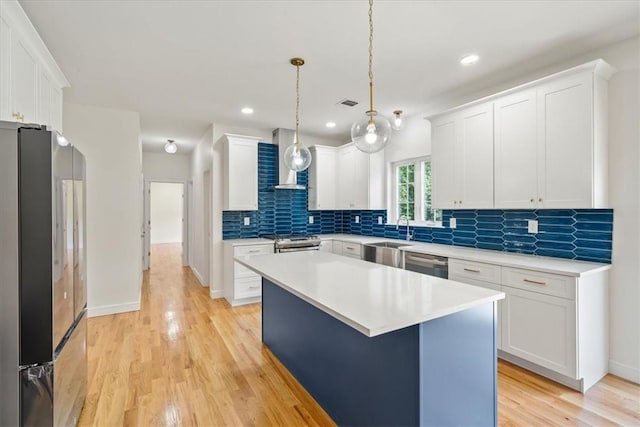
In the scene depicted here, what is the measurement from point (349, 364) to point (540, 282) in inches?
65.0

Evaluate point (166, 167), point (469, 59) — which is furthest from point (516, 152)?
point (166, 167)

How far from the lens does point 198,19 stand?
2.14m

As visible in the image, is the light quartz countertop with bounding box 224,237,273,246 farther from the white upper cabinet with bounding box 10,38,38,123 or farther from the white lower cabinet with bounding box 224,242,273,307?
the white upper cabinet with bounding box 10,38,38,123

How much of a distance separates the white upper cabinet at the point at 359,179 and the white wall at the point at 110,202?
303cm

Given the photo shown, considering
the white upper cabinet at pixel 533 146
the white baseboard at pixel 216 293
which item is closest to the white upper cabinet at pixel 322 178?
the white baseboard at pixel 216 293

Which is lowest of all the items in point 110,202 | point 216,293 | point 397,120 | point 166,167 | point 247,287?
point 216,293

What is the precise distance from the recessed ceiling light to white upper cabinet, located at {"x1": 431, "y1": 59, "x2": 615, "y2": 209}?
0.43 metres

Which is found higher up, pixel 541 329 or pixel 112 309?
pixel 541 329

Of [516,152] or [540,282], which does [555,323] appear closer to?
[540,282]

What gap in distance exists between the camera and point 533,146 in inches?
106

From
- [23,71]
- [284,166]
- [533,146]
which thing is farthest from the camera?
[284,166]

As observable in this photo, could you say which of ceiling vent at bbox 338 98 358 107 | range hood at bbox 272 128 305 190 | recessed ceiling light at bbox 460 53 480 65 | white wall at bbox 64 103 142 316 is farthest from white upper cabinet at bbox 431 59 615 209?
white wall at bbox 64 103 142 316

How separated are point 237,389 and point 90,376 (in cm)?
125

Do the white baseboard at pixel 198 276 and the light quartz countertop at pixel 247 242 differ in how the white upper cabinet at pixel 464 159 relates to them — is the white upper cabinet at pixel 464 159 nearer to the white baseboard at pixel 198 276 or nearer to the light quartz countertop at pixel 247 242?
the light quartz countertop at pixel 247 242
